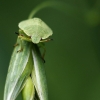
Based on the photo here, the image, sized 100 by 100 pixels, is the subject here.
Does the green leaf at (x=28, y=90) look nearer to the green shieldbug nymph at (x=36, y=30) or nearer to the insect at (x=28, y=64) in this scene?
the insect at (x=28, y=64)

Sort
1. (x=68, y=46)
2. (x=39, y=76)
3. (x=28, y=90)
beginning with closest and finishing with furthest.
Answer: (x=28, y=90) < (x=39, y=76) < (x=68, y=46)

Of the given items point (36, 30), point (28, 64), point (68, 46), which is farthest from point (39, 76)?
point (68, 46)

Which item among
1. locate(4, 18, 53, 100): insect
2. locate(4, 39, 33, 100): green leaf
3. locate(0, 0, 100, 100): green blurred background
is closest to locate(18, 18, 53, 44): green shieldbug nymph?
locate(4, 18, 53, 100): insect

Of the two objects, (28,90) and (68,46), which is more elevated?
(68,46)

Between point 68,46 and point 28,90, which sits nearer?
point 28,90

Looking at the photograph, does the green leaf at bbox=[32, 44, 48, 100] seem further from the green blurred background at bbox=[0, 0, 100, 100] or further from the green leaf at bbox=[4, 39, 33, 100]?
the green blurred background at bbox=[0, 0, 100, 100]

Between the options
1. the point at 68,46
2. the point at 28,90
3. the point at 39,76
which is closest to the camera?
the point at 28,90

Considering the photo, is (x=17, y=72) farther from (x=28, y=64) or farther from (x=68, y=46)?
(x=68, y=46)
